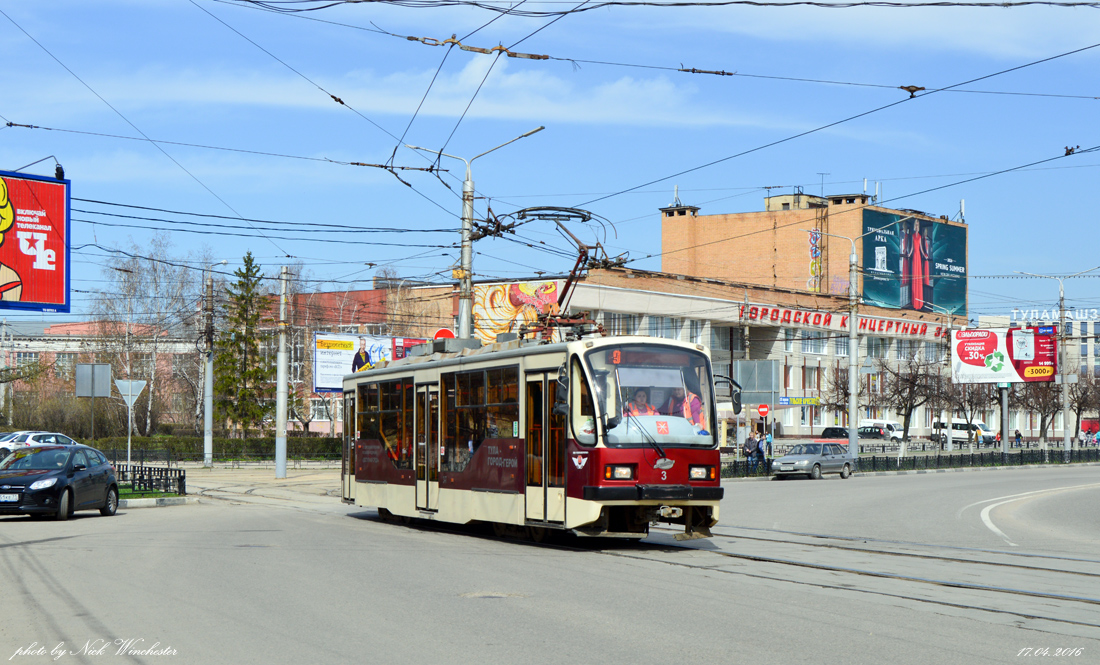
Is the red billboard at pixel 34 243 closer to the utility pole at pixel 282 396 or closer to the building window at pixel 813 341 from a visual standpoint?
the utility pole at pixel 282 396

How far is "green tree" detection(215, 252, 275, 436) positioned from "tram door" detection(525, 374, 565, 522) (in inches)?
2230

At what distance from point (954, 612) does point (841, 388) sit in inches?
3062

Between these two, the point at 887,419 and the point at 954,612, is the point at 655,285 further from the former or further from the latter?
the point at 954,612

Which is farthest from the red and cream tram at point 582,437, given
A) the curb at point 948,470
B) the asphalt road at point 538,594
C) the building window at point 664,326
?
the building window at point 664,326

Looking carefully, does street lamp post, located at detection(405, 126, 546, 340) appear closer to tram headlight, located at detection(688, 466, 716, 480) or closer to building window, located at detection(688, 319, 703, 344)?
tram headlight, located at detection(688, 466, 716, 480)

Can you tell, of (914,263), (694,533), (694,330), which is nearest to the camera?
(694,533)

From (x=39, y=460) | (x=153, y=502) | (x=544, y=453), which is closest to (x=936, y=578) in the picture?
(x=544, y=453)

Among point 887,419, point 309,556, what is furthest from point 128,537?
point 887,419

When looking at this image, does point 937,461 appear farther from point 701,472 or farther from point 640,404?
point 640,404

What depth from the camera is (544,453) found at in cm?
1587

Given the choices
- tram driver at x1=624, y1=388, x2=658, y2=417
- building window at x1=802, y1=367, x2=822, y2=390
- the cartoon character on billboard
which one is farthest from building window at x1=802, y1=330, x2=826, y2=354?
tram driver at x1=624, y1=388, x2=658, y2=417

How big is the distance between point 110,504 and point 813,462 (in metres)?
28.5

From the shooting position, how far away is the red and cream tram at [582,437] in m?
15.1

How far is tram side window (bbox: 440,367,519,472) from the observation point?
16.8 m
